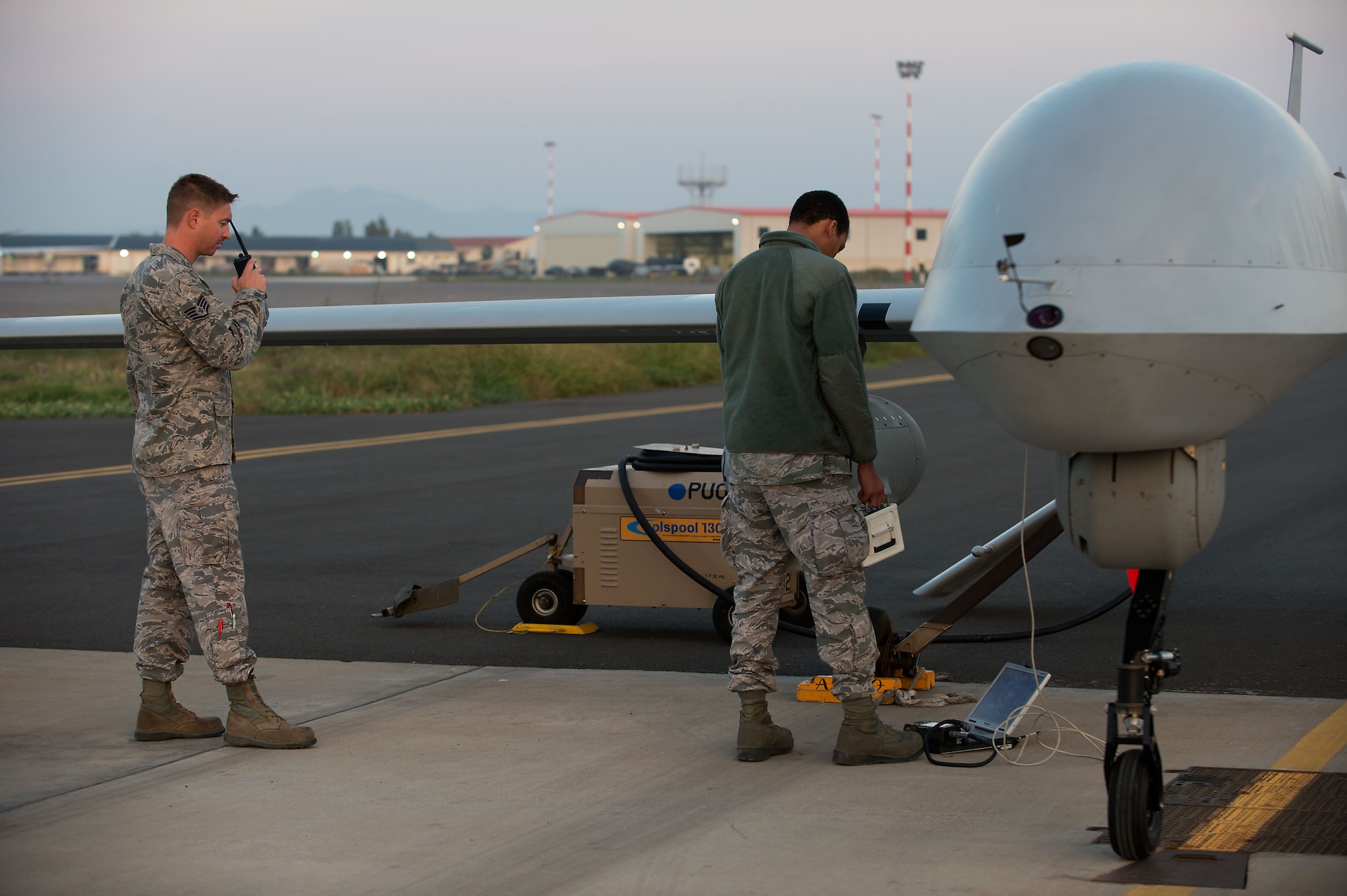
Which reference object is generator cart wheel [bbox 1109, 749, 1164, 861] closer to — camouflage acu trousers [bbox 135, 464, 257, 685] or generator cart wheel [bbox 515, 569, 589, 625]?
camouflage acu trousers [bbox 135, 464, 257, 685]

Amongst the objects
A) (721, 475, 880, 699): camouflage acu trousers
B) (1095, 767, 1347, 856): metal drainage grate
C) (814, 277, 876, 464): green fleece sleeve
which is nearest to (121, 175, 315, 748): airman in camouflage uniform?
(721, 475, 880, 699): camouflage acu trousers

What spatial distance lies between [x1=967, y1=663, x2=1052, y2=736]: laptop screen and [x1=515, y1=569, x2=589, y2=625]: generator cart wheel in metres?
2.58

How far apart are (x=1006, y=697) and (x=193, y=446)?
3.08 meters

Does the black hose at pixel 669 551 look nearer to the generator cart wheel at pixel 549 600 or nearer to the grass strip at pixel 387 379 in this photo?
the generator cart wheel at pixel 549 600

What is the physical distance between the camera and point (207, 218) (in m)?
4.91

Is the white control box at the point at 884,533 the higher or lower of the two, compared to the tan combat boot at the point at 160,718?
higher

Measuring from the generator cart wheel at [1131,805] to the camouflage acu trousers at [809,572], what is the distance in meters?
1.10

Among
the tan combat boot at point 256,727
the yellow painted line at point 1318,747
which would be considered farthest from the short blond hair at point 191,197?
the yellow painted line at point 1318,747

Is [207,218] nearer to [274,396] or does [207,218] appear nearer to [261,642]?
[261,642]

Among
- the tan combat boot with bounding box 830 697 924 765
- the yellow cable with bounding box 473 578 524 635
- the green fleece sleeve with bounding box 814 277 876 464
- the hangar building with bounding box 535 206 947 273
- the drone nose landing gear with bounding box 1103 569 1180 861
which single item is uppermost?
the hangar building with bounding box 535 206 947 273

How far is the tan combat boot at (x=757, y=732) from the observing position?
15.2 ft

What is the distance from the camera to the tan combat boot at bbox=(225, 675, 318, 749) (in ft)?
15.8

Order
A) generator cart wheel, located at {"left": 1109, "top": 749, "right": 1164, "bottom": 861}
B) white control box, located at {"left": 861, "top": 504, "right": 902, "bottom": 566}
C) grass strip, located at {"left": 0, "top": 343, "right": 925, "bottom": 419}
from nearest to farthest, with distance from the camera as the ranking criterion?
generator cart wheel, located at {"left": 1109, "top": 749, "right": 1164, "bottom": 861}
white control box, located at {"left": 861, "top": 504, "right": 902, "bottom": 566}
grass strip, located at {"left": 0, "top": 343, "right": 925, "bottom": 419}

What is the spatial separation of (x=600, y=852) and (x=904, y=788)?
1104 millimetres
